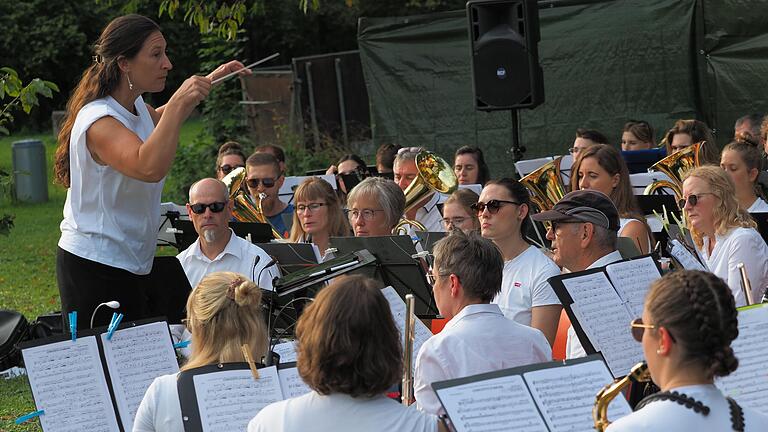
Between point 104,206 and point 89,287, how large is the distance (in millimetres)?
320

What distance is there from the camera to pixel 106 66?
4098 mm

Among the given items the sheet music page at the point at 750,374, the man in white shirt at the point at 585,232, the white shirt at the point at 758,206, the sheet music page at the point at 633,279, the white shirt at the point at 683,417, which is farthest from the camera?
the white shirt at the point at 758,206

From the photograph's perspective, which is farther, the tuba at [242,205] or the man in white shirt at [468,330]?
the tuba at [242,205]

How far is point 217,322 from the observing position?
3553 mm

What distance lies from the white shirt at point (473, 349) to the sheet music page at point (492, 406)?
0.70 metres

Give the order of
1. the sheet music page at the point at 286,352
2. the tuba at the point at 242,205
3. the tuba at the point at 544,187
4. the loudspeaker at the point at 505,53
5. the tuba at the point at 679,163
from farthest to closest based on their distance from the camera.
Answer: the loudspeaker at the point at 505,53 → the tuba at the point at 242,205 → the tuba at the point at 679,163 → the tuba at the point at 544,187 → the sheet music page at the point at 286,352

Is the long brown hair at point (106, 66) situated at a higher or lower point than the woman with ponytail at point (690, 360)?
higher

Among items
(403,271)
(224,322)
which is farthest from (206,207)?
(224,322)

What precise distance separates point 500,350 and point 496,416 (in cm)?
86

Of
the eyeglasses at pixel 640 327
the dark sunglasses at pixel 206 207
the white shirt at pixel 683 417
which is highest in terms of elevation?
the eyeglasses at pixel 640 327

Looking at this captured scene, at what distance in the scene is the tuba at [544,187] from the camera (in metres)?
7.43

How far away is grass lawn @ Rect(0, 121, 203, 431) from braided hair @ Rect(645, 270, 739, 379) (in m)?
4.92

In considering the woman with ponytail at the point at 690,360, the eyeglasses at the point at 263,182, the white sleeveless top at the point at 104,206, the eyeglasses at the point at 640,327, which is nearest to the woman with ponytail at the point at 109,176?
the white sleeveless top at the point at 104,206

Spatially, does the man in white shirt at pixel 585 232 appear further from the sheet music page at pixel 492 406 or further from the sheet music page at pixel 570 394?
the sheet music page at pixel 492 406
